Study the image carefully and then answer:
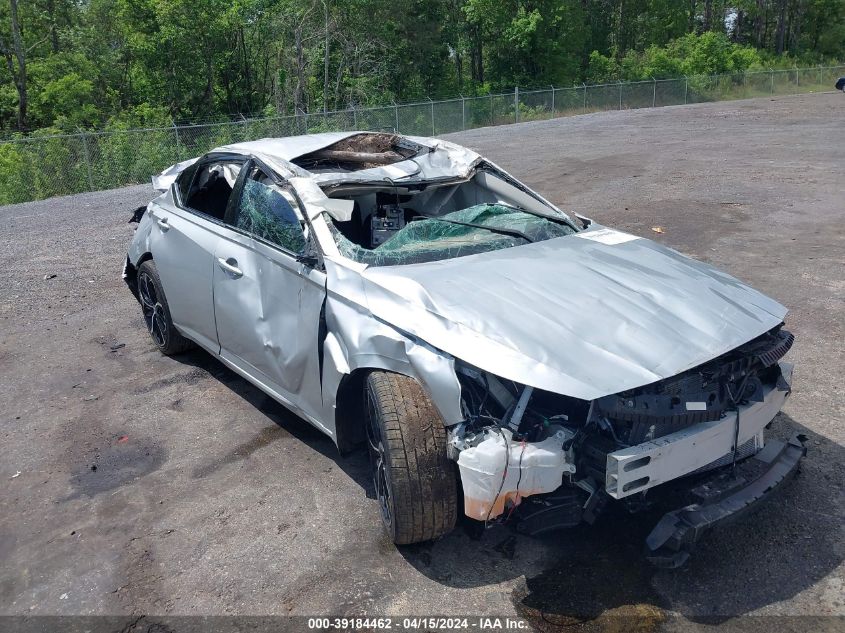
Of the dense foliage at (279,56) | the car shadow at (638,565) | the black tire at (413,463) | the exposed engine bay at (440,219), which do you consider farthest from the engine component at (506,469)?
the dense foliage at (279,56)

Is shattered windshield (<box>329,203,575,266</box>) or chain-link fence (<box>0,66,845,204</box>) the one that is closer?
shattered windshield (<box>329,203,575,266</box>)

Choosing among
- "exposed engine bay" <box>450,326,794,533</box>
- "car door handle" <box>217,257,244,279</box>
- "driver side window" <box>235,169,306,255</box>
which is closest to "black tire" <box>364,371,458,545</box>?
"exposed engine bay" <box>450,326,794,533</box>

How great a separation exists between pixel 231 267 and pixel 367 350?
1525 millimetres

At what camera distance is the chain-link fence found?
17875 mm

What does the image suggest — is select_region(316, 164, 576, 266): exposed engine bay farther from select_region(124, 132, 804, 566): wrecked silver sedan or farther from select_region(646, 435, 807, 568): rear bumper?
select_region(646, 435, 807, 568): rear bumper

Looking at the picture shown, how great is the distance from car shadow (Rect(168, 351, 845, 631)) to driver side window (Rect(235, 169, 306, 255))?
184 centimetres

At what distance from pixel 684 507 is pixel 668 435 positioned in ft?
1.09

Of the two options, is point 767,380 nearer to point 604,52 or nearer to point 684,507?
point 684,507

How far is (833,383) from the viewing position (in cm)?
508

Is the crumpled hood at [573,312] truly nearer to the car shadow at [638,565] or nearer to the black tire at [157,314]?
the car shadow at [638,565]

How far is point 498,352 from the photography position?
3188 millimetres

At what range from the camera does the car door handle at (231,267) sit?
465 cm

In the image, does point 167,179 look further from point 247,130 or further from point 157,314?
point 247,130

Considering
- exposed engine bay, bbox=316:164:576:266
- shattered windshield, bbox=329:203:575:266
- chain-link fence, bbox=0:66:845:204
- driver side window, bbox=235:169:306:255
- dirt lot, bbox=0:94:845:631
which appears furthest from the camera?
chain-link fence, bbox=0:66:845:204
